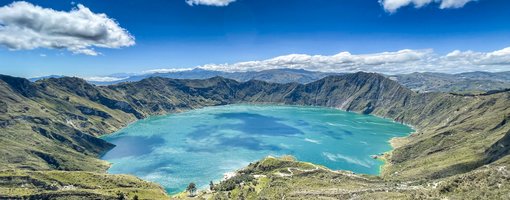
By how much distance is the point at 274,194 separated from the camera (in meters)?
177

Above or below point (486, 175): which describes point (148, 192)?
below

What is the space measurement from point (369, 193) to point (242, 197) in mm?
61319

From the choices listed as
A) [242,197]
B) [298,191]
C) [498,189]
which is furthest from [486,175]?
[242,197]

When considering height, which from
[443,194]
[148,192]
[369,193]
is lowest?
[148,192]

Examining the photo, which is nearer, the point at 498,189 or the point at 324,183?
the point at 498,189

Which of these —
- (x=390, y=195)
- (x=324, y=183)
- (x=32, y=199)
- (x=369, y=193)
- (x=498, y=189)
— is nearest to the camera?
(x=498, y=189)

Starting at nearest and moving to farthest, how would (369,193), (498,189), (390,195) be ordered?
(498,189) < (390,195) < (369,193)

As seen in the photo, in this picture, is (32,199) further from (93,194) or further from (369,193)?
(369,193)

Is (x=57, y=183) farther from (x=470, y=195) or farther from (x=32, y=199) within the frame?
(x=470, y=195)

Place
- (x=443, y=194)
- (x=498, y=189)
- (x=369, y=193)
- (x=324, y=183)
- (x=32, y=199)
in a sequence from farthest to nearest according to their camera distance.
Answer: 1. (x=324, y=183)
2. (x=32, y=199)
3. (x=369, y=193)
4. (x=443, y=194)
5. (x=498, y=189)

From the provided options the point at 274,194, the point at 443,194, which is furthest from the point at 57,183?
the point at 443,194

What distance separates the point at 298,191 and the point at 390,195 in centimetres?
4574

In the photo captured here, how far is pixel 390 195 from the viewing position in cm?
13888

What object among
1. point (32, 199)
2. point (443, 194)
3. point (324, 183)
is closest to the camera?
point (443, 194)
